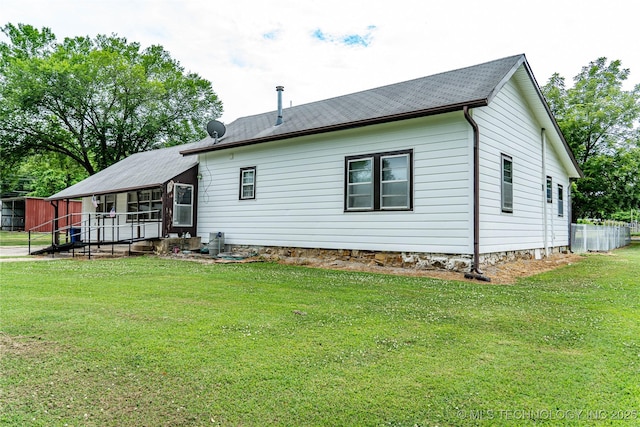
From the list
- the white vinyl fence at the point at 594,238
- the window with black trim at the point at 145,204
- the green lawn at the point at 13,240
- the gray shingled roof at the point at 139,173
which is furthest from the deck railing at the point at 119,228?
the white vinyl fence at the point at 594,238

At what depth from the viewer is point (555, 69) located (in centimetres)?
2617

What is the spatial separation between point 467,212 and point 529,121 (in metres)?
5.17

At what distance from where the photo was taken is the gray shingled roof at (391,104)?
8.72 metres

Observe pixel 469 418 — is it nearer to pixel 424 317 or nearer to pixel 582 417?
pixel 582 417

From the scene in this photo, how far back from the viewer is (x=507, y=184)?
10039 mm

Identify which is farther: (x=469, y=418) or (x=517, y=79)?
(x=517, y=79)

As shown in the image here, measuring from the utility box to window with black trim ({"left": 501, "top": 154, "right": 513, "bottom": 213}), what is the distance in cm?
836

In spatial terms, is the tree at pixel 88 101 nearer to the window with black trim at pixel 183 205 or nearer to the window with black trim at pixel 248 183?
the window with black trim at pixel 183 205

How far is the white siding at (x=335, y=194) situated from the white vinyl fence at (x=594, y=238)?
9.67 m

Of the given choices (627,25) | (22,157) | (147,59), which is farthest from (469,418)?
(147,59)

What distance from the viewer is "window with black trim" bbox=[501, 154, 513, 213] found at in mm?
9789

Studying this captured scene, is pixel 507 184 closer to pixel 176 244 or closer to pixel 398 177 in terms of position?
pixel 398 177

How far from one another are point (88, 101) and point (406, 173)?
2445 cm

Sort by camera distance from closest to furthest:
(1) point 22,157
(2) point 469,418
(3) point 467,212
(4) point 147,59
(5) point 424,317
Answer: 1. (2) point 469,418
2. (5) point 424,317
3. (3) point 467,212
4. (1) point 22,157
5. (4) point 147,59
